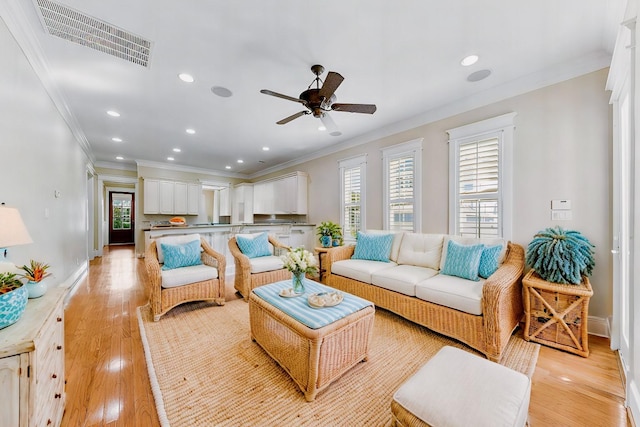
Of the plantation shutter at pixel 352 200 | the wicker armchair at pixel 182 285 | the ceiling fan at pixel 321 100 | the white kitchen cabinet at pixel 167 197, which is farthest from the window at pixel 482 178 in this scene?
the white kitchen cabinet at pixel 167 197

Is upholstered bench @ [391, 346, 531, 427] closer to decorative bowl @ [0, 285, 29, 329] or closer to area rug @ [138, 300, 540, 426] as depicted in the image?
area rug @ [138, 300, 540, 426]

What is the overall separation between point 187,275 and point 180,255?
38 centimetres

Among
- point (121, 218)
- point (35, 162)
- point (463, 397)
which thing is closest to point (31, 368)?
point (463, 397)

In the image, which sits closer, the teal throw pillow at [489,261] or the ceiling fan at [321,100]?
the ceiling fan at [321,100]

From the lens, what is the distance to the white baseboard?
226cm

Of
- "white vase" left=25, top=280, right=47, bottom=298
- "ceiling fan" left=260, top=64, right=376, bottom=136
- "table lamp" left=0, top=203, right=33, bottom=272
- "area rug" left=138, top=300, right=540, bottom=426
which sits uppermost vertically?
"ceiling fan" left=260, top=64, right=376, bottom=136

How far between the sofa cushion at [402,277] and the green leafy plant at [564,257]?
97 cm

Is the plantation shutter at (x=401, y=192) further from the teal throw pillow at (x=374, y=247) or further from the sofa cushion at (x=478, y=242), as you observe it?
the sofa cushion at (x=478, y=242)

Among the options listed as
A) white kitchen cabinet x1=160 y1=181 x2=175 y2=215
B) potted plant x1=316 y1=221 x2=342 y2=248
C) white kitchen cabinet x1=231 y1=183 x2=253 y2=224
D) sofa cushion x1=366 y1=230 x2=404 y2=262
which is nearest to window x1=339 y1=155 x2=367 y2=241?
potted plant x1=316 y1=221 x2=342 y2=248

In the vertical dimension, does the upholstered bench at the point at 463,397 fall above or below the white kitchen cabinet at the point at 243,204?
below

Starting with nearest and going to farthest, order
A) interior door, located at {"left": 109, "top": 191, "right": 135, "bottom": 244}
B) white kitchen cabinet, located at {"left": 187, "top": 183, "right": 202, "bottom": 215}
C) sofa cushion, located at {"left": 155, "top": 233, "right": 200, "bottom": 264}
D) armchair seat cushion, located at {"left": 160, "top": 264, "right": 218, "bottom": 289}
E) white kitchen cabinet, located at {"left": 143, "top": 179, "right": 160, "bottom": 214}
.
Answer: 1. armchair seat cushion, located at {"left": 160, "top": 264, "right": 218, "bottom": 289}
2. sofa cushion, located at {"left": 155, "top": 233, "right": 200, "bottom": 264}
3. white kitchen cabinet, located at {"left": 143, "top": 179, "right": 160, "bottom": 214}
4. white kitchen cabinet, located at {"left": 187, "top": 183, "right": 202, "bottom": 215}
5. interior door, located at {"left": 109, "top": 191, "right": 135, "bottom": 244}

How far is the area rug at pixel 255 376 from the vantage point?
4.82 ft

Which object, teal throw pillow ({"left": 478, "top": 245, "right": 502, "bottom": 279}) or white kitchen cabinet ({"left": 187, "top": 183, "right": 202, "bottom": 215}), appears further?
white kitchen cabinet ({"left": 187, "top": 183, "right": 202, "bottom": 215})

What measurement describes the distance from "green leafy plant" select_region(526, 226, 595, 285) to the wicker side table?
0.24 feet
